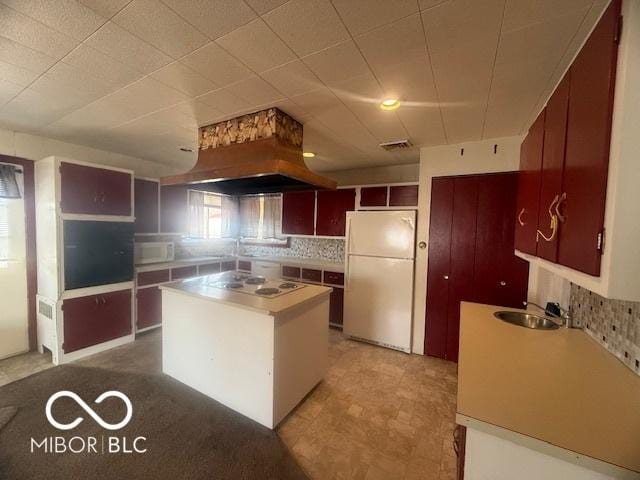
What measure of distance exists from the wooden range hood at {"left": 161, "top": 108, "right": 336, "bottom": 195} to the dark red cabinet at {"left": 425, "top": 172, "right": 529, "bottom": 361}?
58.9 inches

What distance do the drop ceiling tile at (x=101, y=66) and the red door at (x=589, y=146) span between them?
7.22 feet

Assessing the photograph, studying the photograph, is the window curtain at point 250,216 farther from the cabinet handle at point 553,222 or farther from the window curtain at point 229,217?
the cabinet handle at point 553,222

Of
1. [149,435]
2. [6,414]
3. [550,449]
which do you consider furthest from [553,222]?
[6,414]

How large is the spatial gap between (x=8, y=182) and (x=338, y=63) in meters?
3.46

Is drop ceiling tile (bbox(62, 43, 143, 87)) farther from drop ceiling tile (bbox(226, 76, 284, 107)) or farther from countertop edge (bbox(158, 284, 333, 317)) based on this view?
countertop edge (bbox(158, 284, 333, 317))

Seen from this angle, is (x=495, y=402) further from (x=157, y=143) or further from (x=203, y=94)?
(x=157, y=143)

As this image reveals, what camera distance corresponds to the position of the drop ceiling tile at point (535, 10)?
41.1 inches

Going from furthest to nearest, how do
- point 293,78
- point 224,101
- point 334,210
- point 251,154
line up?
point 334,210
point 251,154
point 224,101
point 293,78

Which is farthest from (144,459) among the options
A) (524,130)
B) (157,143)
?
(524,130)

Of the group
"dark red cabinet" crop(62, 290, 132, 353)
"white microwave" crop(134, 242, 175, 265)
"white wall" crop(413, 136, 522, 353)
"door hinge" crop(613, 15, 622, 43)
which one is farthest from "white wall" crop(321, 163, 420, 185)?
"dark red cabinet" crop(62, 290, 132, 353)

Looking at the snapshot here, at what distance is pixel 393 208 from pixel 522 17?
223 centimetres

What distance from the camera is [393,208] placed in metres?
3.27

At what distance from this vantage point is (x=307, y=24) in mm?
1193

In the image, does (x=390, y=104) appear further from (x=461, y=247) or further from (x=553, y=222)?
(x=461, y=247)
